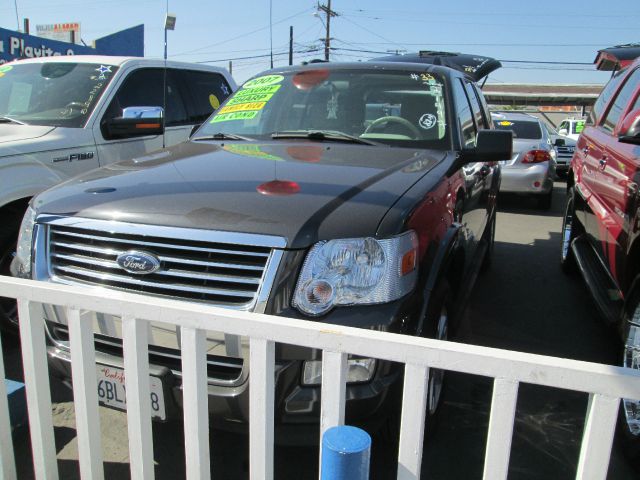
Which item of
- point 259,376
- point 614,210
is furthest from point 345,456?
point 614,210

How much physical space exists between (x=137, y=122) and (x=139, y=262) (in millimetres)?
2408

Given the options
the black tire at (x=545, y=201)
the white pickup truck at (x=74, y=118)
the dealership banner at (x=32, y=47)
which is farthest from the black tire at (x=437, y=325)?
the dealership banner at (x=32, y=47)

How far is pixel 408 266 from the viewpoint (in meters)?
2.12

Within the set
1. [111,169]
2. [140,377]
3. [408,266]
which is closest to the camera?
[140,377]

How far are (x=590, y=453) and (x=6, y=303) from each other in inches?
135

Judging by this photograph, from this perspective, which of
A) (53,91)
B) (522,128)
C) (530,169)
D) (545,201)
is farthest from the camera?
(522,128)

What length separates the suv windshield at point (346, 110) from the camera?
10.9 feet

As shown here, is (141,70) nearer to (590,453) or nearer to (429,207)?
(429,207)

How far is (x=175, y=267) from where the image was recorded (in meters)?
2.06

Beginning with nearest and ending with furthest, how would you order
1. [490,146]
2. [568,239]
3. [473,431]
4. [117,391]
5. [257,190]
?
1. [117,391]
2. [257,190]
3. [473,431]
4. [490,146]
5. [568,239]

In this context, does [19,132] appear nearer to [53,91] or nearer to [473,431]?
[53,91]

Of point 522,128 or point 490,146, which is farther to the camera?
point 522,128

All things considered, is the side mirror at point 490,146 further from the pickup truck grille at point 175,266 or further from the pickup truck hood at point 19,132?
the pickup truck hood at point 19,132

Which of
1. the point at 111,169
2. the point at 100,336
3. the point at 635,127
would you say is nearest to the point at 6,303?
the point at 111,169
